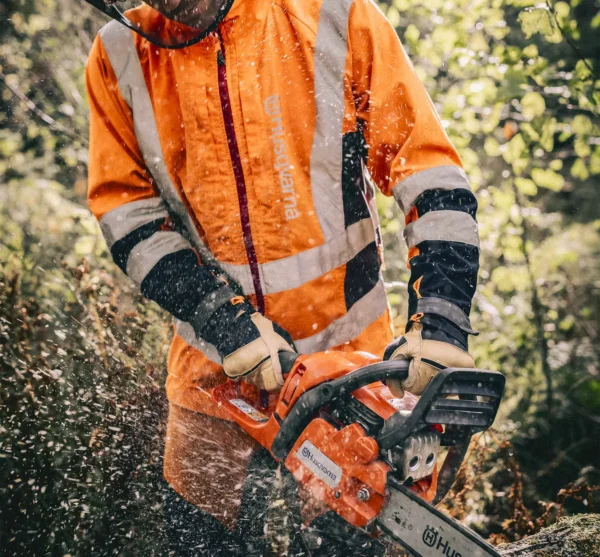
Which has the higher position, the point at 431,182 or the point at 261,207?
the point at 431,182

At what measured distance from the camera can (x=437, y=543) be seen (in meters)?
1.29

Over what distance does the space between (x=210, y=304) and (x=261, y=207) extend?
0.38 meters

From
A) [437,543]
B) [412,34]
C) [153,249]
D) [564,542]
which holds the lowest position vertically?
[564,542]

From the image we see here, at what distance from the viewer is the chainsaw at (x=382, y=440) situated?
4.31 feet

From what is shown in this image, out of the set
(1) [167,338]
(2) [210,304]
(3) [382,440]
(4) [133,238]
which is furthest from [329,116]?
(1) [167,338]

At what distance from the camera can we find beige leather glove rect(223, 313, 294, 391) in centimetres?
172

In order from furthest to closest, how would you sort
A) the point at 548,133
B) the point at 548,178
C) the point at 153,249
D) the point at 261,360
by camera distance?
the point at 548,178
the point at 548,133
the point at 153,249
the point at 261,360

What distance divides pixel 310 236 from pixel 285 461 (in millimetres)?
723

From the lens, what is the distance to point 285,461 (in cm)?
159

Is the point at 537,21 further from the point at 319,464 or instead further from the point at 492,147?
the point at 319,464

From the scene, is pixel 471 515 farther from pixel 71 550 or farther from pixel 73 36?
pixel 73 36

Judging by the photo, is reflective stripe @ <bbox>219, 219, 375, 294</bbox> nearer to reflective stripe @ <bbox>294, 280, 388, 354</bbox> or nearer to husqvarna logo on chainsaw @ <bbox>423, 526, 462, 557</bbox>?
reflective stripe @ <bbox>294, 280, 388, 354</bbox>

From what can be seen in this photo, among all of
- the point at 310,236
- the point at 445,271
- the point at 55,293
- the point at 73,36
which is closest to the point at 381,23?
the point at 310,236

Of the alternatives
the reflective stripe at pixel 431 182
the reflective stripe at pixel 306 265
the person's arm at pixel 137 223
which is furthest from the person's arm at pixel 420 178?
the person's arm at pixel 137 223
